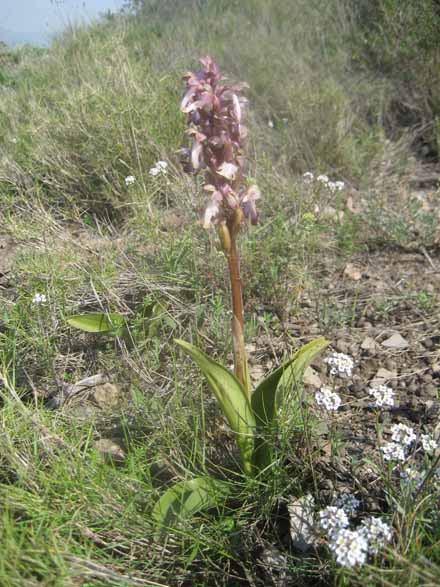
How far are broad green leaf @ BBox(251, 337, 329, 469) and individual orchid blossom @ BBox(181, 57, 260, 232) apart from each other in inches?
16.4

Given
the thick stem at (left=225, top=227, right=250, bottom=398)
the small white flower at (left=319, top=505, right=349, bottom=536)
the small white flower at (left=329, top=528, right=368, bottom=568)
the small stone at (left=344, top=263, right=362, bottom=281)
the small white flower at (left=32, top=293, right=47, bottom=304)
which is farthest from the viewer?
the small stone at (left=344, top=263, right=362, bottom=281)

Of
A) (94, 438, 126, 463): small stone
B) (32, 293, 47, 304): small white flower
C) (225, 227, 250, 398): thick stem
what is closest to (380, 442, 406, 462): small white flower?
(225, 227, 250, 398): thick stem

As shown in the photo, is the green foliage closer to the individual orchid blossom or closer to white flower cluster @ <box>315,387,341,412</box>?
white flower cluster @ <box>315,387,341,412</box>

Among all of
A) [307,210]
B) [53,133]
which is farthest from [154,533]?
[53,133]

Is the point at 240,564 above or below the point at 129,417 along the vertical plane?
below

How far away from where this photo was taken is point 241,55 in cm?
546

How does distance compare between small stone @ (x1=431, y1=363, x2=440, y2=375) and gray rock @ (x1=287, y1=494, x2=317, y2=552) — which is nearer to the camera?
gray rock @ (x1=287, y1=494, x2=317, y2=552)

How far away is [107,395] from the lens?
1.96m

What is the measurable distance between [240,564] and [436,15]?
4.76 metres

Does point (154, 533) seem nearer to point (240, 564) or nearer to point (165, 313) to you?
point (240, 564)

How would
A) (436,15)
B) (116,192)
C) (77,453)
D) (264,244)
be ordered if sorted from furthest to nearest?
(436,15) < (116,192) < (264,244) < (77,453)

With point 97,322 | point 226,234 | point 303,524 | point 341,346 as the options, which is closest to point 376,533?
point 303,524

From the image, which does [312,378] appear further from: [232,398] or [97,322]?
[97,322]

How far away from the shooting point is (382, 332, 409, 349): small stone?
2.13 metres
